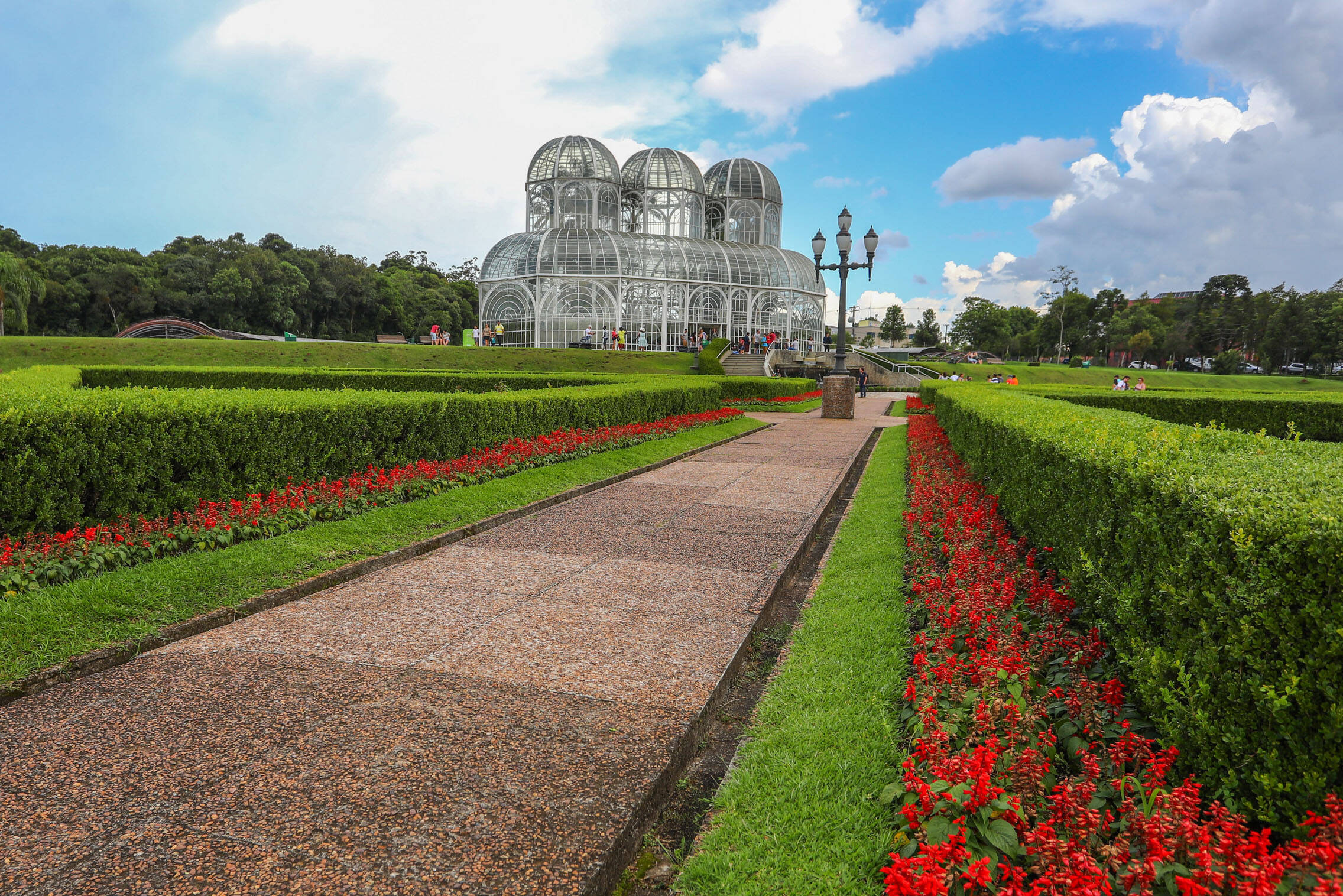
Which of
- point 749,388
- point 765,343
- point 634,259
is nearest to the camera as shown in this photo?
point 749,388

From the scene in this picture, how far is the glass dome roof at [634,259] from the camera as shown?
40875 mm

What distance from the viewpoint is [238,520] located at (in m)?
5.65

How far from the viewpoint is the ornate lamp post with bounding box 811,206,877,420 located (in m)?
18.5

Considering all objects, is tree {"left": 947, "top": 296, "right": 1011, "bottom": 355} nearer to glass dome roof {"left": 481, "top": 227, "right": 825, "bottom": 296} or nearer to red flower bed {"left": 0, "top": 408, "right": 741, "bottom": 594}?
glass dome roof {"left": 481, "top": 227, "right": 825, "bottom": 296}

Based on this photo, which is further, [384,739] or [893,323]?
[893,323]

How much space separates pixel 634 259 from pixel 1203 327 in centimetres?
6229

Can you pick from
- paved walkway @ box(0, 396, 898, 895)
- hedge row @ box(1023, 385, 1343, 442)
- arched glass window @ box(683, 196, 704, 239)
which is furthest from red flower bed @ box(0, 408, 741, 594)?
arched glass window @ box(683, 196, 704, 239)

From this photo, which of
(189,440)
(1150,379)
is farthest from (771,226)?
(189,440)

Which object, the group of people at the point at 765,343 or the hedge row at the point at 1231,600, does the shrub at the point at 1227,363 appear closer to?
the group of people at the point at 765,343

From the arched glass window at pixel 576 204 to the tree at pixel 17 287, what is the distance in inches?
1150

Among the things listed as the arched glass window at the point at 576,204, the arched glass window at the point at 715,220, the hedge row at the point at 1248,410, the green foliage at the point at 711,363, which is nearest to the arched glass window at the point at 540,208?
the arched glass window at the point at 576,204

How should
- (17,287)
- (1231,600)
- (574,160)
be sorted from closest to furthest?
(1231,600) < (17,287) < (574,160)

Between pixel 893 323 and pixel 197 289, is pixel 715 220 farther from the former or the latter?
pixel 893 323

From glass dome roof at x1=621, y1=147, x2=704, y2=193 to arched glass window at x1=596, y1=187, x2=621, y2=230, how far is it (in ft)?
5.27
